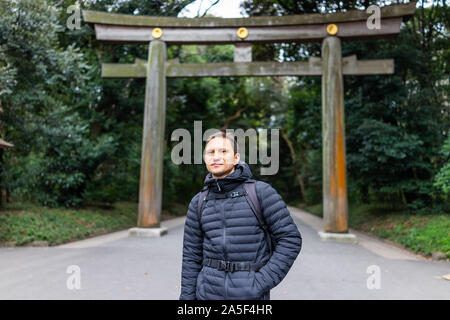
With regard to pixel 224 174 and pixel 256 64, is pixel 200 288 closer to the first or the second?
pixel 224 174

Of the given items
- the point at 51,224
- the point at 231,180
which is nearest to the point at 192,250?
the point at 231,180

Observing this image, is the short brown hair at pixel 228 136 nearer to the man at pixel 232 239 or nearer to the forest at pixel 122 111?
the man at pixel 232 239

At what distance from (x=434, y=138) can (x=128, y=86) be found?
10988 mm

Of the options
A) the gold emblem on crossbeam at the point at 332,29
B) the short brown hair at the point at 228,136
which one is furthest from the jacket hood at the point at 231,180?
the gold emblem on crossbeam at the point at 332,29

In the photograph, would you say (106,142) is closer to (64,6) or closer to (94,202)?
(94,202)

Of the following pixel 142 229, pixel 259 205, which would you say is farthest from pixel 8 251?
pixel 259 205

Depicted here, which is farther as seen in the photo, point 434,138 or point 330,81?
point 434,138

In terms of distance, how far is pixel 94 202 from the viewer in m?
12.9

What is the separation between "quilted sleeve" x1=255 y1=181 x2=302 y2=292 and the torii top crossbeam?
7.91 metres

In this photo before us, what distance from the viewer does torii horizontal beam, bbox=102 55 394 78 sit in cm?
868

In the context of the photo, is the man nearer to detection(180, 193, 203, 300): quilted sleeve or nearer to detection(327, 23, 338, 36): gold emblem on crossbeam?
detection(180, 193, 203, 300): quilted sleeve

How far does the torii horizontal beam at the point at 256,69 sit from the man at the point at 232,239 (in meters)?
7.35

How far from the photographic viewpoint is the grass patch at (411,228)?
271 inches

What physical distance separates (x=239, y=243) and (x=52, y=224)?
25.7 feet
